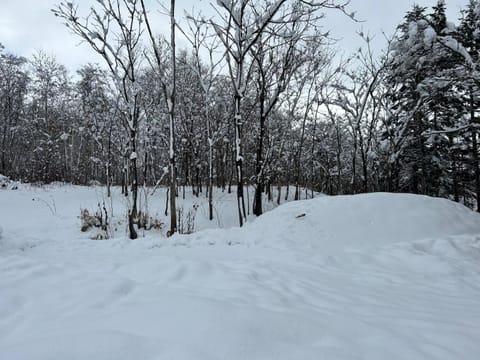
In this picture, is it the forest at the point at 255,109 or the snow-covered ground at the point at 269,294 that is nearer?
the snow-covered ground at the point at 269,294

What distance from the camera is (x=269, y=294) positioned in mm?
2406

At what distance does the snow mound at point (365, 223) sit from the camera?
17.0 ft

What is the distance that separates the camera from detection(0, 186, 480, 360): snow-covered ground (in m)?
1.44

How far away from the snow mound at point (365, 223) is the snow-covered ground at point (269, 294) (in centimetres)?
4

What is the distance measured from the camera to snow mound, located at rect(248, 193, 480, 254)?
518 cm

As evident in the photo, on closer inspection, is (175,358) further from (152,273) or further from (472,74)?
(472,74)

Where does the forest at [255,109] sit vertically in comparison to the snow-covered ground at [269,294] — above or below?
above

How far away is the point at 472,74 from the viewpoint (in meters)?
5.26

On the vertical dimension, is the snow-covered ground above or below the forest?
below

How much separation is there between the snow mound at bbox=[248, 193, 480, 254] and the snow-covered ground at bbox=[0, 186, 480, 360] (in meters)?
0.04

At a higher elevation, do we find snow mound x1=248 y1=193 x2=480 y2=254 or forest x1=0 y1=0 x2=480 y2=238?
forest x1=0 y1=0 x2=480 y2=238

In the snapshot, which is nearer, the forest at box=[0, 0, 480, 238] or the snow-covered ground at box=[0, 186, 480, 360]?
the snow-covered ground at box=[0, 186, 480, 360]

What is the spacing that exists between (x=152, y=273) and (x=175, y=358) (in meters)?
1.87

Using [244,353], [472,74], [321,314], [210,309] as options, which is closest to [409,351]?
[321,314]
